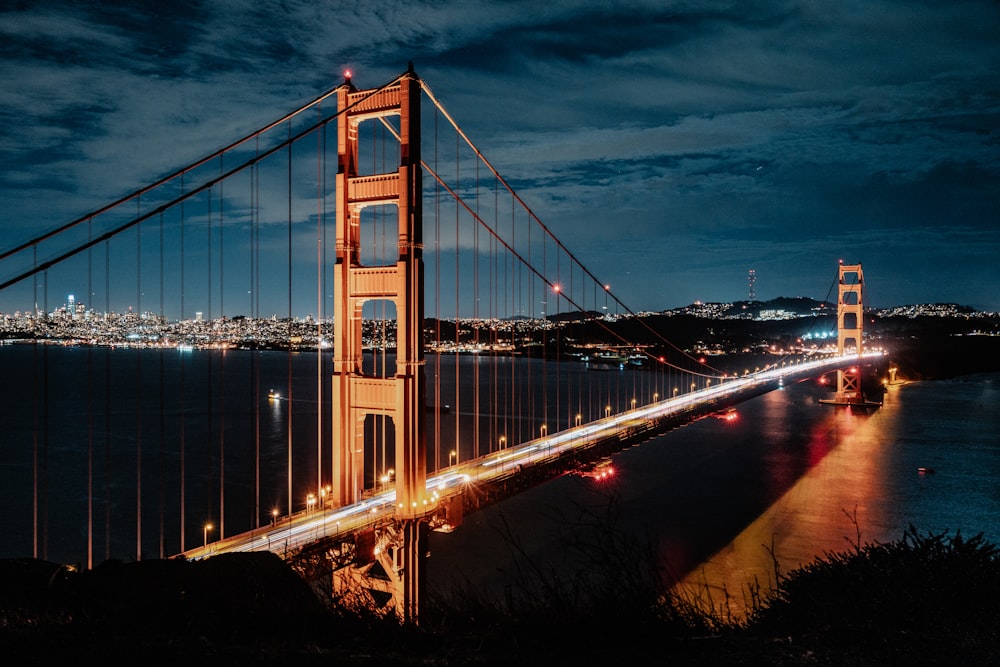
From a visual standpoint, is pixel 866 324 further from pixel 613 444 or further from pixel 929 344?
pixel 613 444

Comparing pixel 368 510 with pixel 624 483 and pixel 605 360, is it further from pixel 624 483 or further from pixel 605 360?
pixel 605 360

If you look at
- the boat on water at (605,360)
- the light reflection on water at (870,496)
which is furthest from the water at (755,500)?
the boat on water at (605,360)

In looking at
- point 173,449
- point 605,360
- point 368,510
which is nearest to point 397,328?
point 368,510

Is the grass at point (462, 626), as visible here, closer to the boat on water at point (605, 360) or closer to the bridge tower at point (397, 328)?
the bridge tower at point (397, 328)

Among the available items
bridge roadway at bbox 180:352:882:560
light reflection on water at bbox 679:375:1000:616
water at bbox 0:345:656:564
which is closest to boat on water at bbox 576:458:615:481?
bridge roadway at bbox 180:352:882:560

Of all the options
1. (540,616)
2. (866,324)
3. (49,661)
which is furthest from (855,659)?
(866,324)

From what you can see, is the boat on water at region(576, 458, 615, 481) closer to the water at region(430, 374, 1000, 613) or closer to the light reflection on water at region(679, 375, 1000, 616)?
the water at region(430, 374, 1000, 613)
